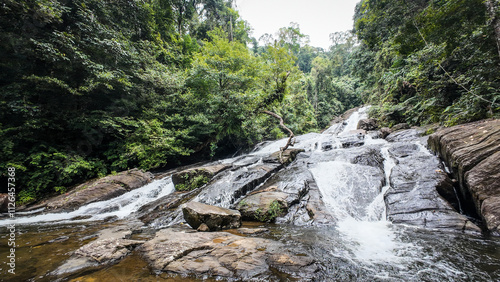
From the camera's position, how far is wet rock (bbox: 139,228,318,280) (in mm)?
2264

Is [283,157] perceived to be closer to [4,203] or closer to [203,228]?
[203,228]

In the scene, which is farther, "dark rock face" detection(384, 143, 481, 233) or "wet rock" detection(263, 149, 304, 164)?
"wet rock" detection(263, 149, 304, 164)

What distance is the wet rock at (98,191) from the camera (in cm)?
666

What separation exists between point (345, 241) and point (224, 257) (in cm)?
235

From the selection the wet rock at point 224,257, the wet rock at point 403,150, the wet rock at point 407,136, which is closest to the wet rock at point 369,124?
the wet rock at point 407,136

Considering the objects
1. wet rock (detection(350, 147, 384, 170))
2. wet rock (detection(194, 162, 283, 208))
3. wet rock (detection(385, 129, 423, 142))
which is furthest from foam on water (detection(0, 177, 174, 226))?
wet rock (detection(385, 129, 423, 142))

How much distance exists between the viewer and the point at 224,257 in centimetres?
254

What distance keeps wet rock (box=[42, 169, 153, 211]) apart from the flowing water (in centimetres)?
43

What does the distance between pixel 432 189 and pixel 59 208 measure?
1198 cm

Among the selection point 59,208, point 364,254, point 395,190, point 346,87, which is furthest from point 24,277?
point 346,87

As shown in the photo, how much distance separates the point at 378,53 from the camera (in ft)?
49.4

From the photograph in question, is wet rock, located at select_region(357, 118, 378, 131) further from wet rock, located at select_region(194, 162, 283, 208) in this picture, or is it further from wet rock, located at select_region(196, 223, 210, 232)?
wet rock, located at select_region(196, 223, 210, 232)

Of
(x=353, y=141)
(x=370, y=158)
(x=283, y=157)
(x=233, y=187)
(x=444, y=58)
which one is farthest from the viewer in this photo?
(x=353, y=141)

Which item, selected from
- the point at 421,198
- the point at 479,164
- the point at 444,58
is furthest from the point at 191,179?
the point at 444,58
